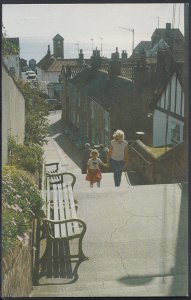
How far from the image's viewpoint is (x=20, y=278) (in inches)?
216

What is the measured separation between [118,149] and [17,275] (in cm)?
522

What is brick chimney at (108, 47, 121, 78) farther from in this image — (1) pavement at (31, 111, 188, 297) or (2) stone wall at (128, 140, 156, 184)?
(1) pavement at (31, 111, 188, 297)

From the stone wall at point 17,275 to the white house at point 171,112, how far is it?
519 inches

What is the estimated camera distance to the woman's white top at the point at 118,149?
9992 mm

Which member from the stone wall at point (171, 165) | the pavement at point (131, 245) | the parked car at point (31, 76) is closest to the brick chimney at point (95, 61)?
the stone wall at point (171, 165)

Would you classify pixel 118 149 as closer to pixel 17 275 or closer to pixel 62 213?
pixel 62 213

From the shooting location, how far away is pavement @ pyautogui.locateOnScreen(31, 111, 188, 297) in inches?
250

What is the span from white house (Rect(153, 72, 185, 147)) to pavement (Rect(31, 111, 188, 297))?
9.20 metres

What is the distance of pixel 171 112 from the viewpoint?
68.2ft

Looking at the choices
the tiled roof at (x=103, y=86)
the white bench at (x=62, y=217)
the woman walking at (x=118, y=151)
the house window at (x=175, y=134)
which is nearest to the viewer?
the white bench at (x=62, y=217)

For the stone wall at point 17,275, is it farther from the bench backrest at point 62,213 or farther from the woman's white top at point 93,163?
the woman's white top at point 93,163

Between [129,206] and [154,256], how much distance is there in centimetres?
220

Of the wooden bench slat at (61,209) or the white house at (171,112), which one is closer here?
the wooden bench slat at (61,209)

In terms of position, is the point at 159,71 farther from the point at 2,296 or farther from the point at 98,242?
the point at 2,296
